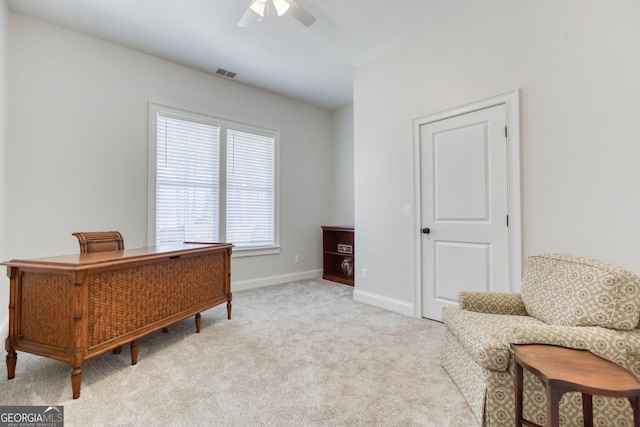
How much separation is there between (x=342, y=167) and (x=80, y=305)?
4.30 m

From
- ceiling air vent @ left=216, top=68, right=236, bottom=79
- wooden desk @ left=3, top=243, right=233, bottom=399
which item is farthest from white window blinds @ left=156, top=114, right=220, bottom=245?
wooden desk @ left=3, top=243, right=233, bottom=399

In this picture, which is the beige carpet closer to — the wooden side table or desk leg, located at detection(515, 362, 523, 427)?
desk leg, located at detection(515, 362, 523, 427)

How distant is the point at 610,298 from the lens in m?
1.48

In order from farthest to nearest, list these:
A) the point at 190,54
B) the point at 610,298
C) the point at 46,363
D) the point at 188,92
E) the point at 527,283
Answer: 1. the point at 188,92
2. the point at 190,54
3. the point at 46,363
4. the point at 527,283
5. the point at 610,298

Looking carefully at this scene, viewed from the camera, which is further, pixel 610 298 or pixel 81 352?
pixel 81 352

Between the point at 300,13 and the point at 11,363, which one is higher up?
the point at 300,13

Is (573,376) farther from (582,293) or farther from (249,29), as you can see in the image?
(249,29)

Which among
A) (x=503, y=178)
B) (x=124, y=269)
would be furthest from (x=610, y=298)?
(x=124, y=269)

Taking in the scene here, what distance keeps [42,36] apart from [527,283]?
15.5 feet

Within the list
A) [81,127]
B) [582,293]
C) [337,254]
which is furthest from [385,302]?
[81,127]

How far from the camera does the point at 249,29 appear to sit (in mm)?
3180

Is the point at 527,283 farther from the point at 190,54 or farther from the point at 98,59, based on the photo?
the point at 98,59

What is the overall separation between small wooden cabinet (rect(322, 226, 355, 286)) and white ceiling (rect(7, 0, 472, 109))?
2.45 m

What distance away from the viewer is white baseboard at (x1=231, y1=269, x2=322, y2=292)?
14.6 feet
